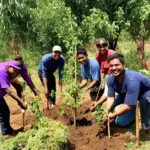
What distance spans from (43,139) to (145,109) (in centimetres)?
175

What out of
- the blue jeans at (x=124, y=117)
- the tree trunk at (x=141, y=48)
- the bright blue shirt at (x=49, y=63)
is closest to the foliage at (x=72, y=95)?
the blue jeans at (x=124, y=117)

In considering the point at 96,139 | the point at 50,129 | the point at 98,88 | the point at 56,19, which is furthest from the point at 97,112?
the point at 56,19

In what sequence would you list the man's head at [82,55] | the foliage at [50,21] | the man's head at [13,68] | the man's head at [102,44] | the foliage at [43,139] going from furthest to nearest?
1. the foliage at [50,21]
2. the man's head at [102,44]
3. the man's head at [82,55]
4. the man's head at [13,68]
5. the foliage at [43,139]

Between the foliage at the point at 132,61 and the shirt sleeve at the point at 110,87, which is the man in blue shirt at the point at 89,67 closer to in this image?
the shirt sleeve at the point at 110,87

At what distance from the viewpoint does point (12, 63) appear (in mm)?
5309

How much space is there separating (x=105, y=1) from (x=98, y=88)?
582 cm

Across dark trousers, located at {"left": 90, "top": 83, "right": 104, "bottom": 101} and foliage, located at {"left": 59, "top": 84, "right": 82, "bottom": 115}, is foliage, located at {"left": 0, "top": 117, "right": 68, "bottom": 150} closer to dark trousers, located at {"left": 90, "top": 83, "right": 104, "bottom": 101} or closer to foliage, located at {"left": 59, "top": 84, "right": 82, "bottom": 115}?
foliage, located at {"left": 59, "top": 84, "right": 82, "bottom": 115}

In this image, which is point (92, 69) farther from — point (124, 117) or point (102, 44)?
point (124, 117)

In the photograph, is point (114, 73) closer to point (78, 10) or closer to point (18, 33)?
point (78, 10)

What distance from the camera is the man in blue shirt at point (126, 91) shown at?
15.4ft

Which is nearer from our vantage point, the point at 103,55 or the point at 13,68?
the point at 13,68

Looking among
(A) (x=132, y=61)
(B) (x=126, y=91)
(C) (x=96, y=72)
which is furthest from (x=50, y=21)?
(B) (x=126, y=91)

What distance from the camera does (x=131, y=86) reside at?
184 inches

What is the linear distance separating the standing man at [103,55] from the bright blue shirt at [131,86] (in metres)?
1.18
